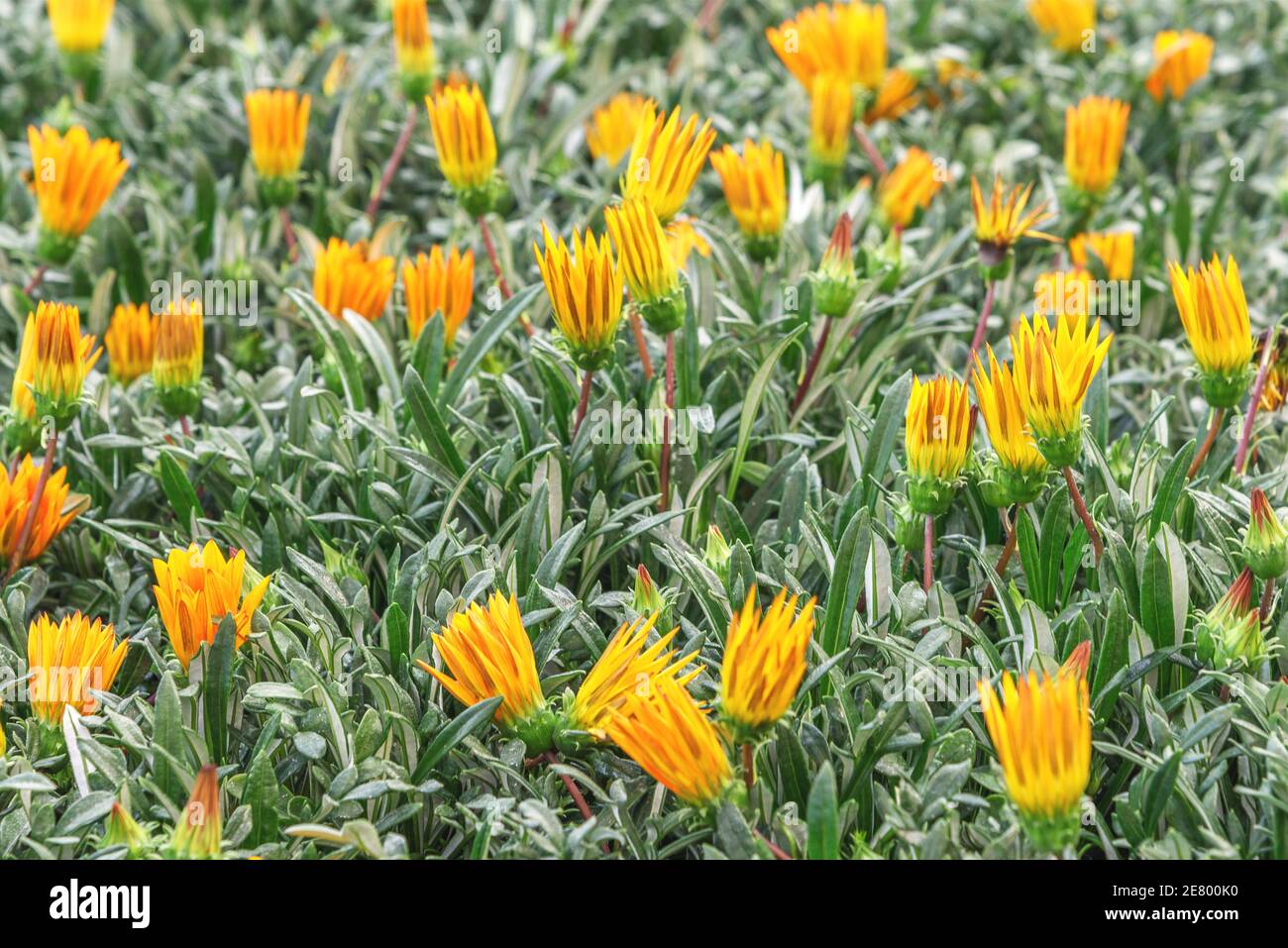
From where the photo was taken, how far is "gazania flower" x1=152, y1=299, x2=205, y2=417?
1995 mm

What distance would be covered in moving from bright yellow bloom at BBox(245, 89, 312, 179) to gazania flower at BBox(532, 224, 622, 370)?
100 centimetres

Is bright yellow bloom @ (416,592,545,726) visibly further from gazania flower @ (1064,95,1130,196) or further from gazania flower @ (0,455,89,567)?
gazania flower @ (1064,95,1130,196)

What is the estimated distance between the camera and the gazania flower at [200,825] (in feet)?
4.42

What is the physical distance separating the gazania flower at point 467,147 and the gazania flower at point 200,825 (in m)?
1.06

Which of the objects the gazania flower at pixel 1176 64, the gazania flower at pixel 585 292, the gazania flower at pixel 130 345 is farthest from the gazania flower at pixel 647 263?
the gazania flower at pixel 1176 64

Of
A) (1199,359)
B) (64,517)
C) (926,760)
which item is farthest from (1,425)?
(1199,359)

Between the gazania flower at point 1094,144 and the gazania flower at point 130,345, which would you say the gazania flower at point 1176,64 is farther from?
the gazania flower at point 130,345

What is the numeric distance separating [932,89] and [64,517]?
7.17 ft

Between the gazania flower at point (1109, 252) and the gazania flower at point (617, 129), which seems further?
the gazania flower at point (617, 129)
